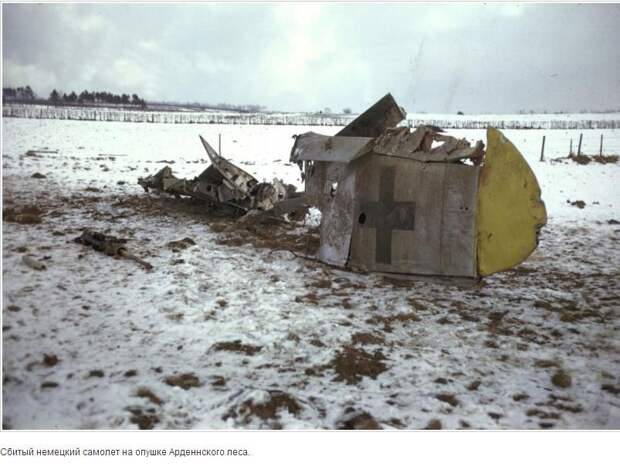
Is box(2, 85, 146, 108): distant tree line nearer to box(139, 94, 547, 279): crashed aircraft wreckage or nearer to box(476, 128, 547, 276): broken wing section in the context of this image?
box(139, 94, 547, 279): crashed aircraft wreckage

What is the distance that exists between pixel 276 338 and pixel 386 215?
2344mm

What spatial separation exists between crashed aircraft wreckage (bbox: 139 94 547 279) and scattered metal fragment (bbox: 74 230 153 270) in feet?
8.45

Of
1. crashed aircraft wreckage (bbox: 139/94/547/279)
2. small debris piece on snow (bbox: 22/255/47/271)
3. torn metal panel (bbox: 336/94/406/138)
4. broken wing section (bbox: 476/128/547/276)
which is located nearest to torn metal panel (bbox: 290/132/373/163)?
crashed aircraft wreckage (bbox: 139/94/547/279)

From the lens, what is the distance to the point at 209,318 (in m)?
4.43

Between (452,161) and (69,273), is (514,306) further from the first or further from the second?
(69,273)

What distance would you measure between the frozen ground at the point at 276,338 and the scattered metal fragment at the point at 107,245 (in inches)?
6.8

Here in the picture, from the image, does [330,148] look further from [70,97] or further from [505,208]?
[70,97]

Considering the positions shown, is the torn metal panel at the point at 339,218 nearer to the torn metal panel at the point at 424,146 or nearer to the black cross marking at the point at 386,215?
the black cross marking at the point at 386,215

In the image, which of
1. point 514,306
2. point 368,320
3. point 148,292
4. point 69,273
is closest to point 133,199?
point 69,273

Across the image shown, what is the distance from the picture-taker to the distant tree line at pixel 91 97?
16.6ft

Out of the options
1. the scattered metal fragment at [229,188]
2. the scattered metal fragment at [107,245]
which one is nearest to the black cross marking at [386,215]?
the scattered metal fragment at [107,245]

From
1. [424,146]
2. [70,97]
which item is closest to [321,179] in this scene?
[424,146]

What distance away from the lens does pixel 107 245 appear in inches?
234

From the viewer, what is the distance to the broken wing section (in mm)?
4812
